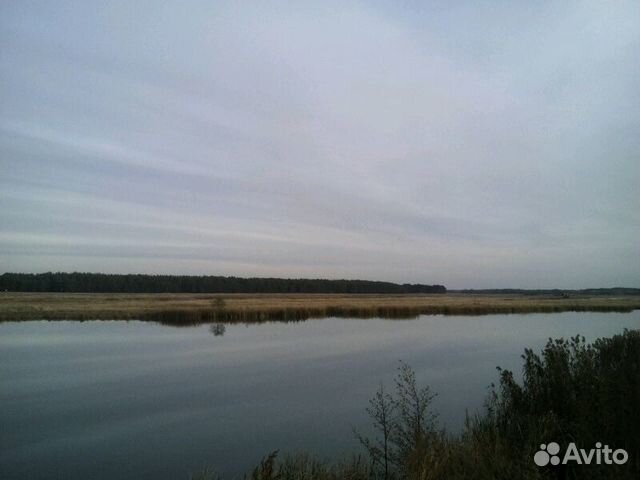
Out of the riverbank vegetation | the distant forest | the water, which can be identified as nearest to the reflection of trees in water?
the water

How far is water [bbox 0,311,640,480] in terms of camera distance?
8695 mm

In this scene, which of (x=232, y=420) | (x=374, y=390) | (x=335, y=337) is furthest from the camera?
(x=335, y=337)

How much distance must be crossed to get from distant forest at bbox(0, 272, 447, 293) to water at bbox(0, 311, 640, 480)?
2722 inches

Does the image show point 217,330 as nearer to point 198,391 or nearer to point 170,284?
point 198,391

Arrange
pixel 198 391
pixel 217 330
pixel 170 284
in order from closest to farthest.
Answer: pixel 198 391
pixel 217 330
pixel 170 284

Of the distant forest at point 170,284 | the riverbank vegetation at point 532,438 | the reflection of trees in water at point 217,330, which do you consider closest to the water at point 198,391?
the reflection of trees in water at point 217,330

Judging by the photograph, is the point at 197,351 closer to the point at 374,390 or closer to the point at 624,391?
the point at 374,390

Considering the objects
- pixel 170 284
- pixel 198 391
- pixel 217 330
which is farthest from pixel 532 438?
pixel 170 284

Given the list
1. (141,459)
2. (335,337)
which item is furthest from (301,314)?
(141,459)

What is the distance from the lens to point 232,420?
10.8m

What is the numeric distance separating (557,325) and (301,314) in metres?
19.5

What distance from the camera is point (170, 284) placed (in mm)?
98750

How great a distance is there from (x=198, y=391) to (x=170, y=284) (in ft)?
295

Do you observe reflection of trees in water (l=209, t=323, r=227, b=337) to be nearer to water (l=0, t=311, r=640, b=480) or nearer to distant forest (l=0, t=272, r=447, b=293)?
water (l=0, t=311, r=640, b=480)
